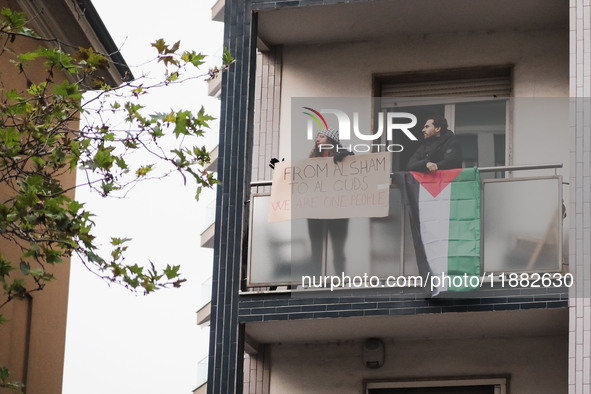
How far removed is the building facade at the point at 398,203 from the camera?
1753 cm

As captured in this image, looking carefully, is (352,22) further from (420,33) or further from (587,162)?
(587,162)

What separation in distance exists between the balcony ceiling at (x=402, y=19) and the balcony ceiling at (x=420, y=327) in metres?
Result: 3.89

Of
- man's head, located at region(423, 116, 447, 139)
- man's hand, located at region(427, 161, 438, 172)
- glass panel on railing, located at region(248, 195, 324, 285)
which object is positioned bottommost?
glass panel on railing, located at region(248, 195, 324, 285)

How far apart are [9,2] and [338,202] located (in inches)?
221

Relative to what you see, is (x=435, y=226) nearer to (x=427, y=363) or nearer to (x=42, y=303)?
(x=427, y=363)

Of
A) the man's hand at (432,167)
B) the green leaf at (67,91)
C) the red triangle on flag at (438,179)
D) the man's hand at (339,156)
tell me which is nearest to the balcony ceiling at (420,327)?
the red triangle on flag at (438,179)

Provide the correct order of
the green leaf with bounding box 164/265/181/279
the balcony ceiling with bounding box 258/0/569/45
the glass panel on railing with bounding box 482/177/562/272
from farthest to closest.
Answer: the balcony ceiling with bounding box 258/0/569/45 < the glass panel on railing with bounding box 482/177/562/272 < the green leaf with bounding box 164/265/181/279

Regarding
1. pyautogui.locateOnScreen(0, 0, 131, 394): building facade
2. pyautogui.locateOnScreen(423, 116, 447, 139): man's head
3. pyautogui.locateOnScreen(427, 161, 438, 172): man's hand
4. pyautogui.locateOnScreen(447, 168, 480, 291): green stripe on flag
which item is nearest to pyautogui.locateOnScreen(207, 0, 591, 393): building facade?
pyautogui.locateOnScreen(447, 168, 480, 291): green stripe on flag

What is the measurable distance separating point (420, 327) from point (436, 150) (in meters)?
2.08

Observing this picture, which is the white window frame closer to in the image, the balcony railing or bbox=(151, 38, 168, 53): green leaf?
the balcony railing

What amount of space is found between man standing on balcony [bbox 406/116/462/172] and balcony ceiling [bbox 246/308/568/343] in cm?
175

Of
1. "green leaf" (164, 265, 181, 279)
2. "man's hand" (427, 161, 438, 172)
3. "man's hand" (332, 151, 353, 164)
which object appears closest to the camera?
"green leaf" (164, 265, 181, 279)

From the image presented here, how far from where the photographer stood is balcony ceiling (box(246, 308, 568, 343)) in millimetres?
17672

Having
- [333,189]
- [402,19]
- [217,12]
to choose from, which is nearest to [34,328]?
[333,189]
